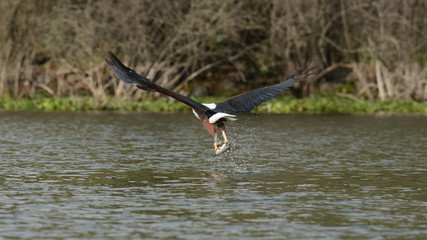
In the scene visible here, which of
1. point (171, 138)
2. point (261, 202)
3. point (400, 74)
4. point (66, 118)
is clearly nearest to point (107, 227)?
point (261, 202)

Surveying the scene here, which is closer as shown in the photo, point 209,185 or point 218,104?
point 209,185

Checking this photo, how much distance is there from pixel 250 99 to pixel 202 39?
1182 inches

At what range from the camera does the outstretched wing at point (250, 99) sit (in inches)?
679

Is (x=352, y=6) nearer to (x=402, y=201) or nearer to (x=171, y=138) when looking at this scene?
(x=171, y=138)

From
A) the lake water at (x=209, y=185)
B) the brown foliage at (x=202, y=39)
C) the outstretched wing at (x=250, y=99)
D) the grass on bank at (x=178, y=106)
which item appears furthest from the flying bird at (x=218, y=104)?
the brown foliage at (x=202, y=39)

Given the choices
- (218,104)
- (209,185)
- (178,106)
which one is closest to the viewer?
(209,185)

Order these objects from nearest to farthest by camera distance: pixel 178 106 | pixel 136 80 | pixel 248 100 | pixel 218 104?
pixel 136 80
pixel 218 104
pixel 248 100
pixel 178 106

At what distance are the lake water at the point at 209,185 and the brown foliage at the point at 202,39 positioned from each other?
618 inches

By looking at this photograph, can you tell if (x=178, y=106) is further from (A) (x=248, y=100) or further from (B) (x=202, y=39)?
(A) (x=248, y=100)

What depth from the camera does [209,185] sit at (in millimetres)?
16531

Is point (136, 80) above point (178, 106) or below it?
above

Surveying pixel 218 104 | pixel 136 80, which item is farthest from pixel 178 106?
pixel 136 80

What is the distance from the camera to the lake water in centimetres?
1202

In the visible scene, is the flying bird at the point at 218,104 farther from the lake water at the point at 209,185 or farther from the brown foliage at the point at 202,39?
the brown foliage at the point at 202,39
